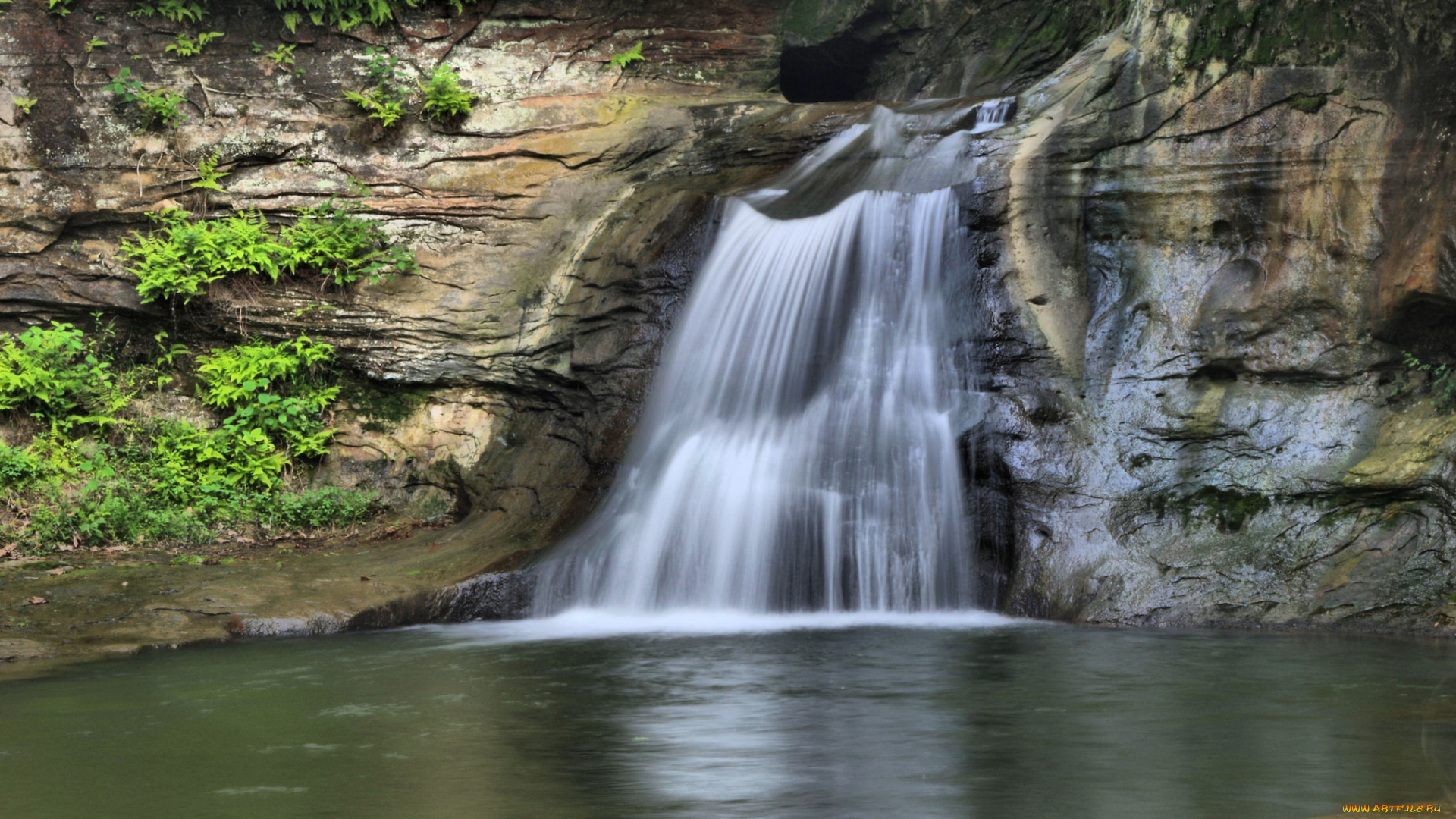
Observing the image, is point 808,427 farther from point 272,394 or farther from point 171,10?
point 171,10

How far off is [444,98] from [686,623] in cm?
678

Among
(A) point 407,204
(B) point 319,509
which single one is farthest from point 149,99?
(B) point 319,509

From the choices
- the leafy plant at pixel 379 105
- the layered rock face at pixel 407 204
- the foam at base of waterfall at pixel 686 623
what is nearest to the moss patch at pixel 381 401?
the layered rock face at pixel 407 204

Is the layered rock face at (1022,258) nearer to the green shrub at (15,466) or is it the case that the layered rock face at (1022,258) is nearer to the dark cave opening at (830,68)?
the green shrub at (15,466)

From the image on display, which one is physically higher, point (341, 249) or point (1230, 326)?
point (341, 249)

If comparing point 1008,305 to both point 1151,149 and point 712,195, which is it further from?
point 712,195

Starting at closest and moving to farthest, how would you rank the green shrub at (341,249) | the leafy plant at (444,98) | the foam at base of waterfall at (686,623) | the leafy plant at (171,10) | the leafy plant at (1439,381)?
the leafy plant at (1439,381) < the foam at base of waterfall at (686,623) < the green shrub at (341,249) < the leafy plant at (171,10) < the leafy plant at (444,98)

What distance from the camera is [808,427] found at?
9.26 meters

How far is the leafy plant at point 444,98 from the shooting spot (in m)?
12.3

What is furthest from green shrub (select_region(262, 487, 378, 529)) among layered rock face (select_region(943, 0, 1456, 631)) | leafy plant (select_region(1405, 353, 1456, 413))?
leafy plant (select_region(1405, 353, 1456, 413))

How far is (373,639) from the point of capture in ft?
26.1

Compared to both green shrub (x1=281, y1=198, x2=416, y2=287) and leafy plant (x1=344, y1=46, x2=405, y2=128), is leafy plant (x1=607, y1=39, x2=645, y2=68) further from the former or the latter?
green shrub (x1=281, y1=198, x2=416, y2=287)

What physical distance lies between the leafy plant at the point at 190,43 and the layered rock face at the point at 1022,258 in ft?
0.36

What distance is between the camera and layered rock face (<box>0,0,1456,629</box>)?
26.0 feet
